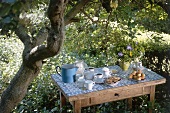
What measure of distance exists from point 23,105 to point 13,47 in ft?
5.87

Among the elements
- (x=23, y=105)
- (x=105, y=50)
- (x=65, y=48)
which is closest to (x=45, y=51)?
(x=23, y=105)

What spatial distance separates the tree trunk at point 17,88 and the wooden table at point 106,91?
361 millimetres

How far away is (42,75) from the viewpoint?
3.40m

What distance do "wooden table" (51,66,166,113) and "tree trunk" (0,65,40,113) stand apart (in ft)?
1.19

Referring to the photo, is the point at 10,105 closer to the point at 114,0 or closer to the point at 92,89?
the point at 92,89

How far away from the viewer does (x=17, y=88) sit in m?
2.02

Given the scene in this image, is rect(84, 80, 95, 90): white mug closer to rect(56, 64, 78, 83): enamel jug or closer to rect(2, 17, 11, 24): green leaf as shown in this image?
rect(56, 64, 78, 83): enamel jug

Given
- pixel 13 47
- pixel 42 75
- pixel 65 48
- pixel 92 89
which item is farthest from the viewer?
pixel 13 47

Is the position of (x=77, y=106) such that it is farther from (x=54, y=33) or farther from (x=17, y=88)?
(x=54, y=33)

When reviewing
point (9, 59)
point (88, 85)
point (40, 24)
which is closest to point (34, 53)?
point (88, 85)

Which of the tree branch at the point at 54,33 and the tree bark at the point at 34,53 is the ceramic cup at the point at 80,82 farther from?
the tree branch at the point at 54,33

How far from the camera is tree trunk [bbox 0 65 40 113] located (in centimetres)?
194

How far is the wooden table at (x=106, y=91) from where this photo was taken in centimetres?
212

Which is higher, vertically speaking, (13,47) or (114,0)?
(114,0)
